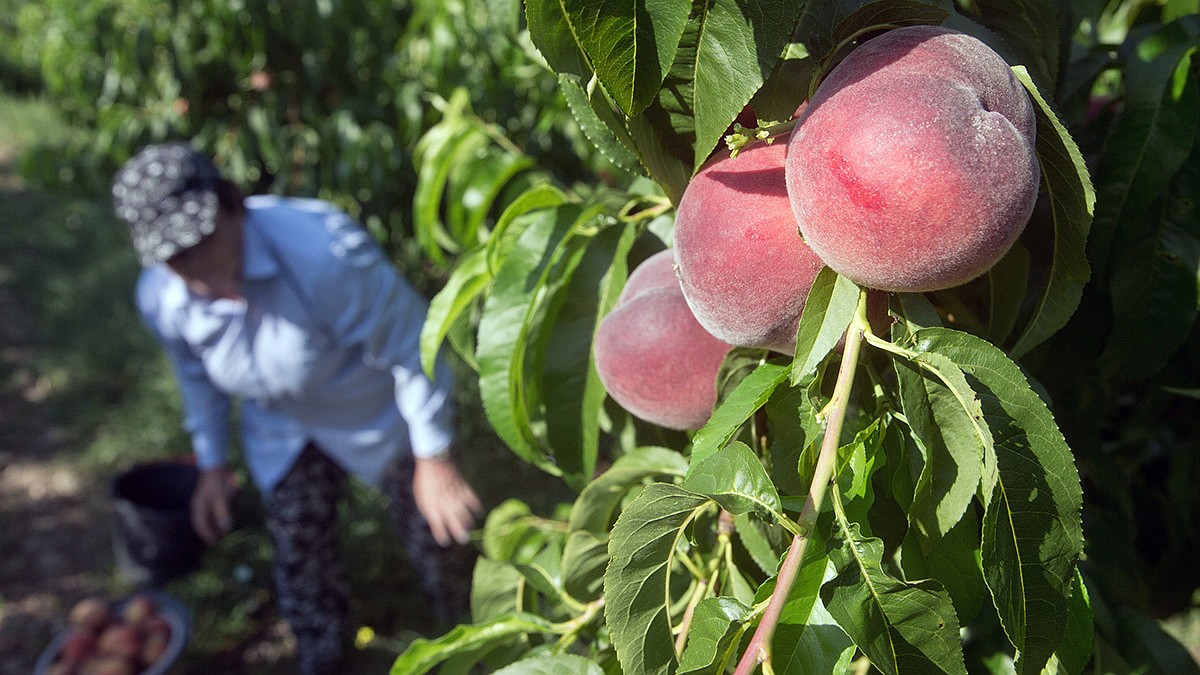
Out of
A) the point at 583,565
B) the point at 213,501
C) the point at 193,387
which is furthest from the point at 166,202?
the point at 583,565

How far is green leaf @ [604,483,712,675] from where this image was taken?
50 centimetres

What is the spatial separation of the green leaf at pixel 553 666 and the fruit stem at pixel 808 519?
0.15 metres

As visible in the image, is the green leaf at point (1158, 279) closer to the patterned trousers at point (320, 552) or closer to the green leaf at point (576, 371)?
the green leaf at point (576, 371)

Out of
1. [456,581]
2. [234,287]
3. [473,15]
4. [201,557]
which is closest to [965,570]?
[234,287]

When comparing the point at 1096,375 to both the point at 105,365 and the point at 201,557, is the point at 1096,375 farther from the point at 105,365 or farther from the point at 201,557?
the point at 105,365

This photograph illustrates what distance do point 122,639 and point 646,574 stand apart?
2.42 m

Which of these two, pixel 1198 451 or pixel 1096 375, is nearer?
pixel 1096 375

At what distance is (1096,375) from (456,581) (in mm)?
2469

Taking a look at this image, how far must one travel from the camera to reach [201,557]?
Result: 279 cm

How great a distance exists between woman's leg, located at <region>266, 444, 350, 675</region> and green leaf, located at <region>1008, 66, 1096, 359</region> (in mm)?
2019

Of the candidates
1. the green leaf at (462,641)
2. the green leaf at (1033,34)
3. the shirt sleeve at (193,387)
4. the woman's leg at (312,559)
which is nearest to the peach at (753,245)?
the green leaf at (1033,34)

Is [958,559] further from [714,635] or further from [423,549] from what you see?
[423,549]

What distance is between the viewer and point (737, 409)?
1.70ft

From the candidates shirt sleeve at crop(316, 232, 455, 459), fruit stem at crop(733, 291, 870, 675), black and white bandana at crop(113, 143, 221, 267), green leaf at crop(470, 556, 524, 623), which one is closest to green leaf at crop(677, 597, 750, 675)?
fruit stem at crop(733, 291, 870, 675)
